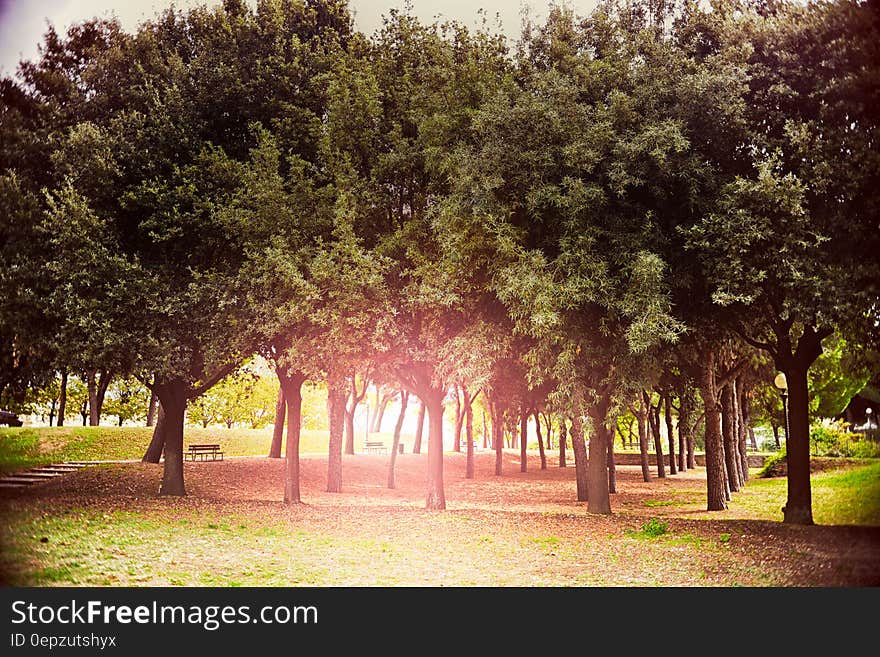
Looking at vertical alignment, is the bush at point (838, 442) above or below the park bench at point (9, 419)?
below

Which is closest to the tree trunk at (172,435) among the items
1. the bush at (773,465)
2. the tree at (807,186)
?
the tree at (807,186)

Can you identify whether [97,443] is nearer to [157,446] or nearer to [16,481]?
[157,446]

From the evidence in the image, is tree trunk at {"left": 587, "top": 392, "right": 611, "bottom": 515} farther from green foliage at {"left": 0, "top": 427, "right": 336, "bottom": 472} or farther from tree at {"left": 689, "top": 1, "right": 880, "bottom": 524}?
green foliage at {"left": 0, "top": 427, "right": 336, "bottom": 472}

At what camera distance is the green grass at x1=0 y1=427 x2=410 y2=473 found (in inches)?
516

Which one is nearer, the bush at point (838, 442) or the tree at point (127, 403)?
the bush at point (838, 442)

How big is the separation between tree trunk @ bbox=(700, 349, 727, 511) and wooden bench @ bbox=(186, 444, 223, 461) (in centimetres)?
1155

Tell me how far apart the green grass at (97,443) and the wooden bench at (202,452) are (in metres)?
0.91

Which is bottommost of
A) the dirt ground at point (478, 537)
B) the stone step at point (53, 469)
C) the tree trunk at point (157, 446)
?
the dirt ground at point (478, 537)

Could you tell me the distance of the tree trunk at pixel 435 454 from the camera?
12.6 meters

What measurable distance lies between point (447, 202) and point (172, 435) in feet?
22.2

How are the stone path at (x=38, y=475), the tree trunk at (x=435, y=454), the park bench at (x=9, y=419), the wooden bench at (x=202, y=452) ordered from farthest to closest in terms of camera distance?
the wooden bench at (x=202, y=452)
the park bench at (x=9, y=419)
the tree trunk at (x=435, y=454)
the stone path at (x=38, y=475)

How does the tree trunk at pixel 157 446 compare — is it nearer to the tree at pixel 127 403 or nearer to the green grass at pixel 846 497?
the tree at pixel 127 403

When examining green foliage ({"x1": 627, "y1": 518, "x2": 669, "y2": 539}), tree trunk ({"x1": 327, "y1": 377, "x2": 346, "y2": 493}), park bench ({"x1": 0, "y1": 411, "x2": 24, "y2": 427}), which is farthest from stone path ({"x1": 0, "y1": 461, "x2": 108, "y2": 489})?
green foliage ({"x1": 627, "y1": 518, "x2": 669, "y2": 539})
